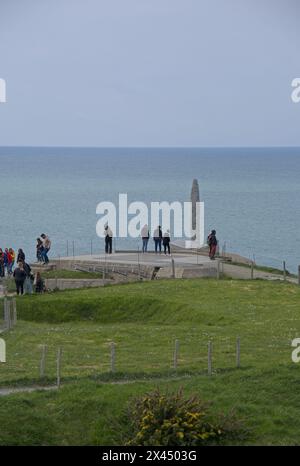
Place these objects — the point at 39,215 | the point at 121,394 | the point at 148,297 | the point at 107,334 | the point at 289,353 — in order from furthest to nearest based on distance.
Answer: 1. the point at 39,215
2. the point at 148,297
3. the point at 107,334
4. the point at 289,353
5. the point at 121,394

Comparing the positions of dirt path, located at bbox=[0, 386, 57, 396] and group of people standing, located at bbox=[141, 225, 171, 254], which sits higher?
group of people standing, located at bbox=[141, 225, 171, 254]

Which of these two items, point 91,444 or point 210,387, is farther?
point 210,387

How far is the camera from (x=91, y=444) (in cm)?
2664

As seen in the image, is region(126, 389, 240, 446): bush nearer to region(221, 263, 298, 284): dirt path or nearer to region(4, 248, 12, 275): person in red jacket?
region(221, 263, 298, 284): dirt path

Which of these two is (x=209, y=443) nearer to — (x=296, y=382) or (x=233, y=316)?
(x=296, y=382)

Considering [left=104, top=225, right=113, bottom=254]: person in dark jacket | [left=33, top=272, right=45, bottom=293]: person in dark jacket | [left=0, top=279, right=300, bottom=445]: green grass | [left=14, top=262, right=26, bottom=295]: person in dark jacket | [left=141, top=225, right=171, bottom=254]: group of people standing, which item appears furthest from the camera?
[left=104, top=225, right=113, bottom=254]: person in dark jacket

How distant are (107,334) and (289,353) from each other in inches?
290

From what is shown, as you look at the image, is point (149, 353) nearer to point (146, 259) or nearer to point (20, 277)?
point (20, 277)

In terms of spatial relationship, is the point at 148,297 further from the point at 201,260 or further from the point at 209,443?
the point at 209,443

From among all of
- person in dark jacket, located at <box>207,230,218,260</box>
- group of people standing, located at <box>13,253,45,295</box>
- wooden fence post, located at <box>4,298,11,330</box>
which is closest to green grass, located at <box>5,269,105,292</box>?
group of people standing, located at <box>13,253,45,295</box>

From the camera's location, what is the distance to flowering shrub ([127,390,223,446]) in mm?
25828

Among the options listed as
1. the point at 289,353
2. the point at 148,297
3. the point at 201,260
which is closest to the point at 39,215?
the point at 201,260

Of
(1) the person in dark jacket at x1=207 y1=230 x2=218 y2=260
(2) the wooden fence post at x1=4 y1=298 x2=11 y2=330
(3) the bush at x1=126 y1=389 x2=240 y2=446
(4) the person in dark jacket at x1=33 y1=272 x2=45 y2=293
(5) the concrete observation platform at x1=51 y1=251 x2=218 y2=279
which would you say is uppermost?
(1) the person in dark jacket at x1=207 y1=230 x2=218 y2=260
